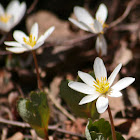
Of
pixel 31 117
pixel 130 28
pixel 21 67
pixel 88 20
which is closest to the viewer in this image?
pixel 31 117

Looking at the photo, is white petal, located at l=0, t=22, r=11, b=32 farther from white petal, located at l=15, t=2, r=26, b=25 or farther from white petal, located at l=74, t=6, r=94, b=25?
white petal, located at l=74, t=6, r=94, b=25

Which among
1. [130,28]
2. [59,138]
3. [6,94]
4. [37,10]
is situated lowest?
[59,138]

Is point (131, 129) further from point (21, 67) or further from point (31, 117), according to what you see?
point (21, 67)

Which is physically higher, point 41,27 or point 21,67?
point 41,27

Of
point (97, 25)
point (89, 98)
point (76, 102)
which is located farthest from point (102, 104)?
point (97, 25)

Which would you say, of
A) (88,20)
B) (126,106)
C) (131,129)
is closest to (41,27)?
(88,20)

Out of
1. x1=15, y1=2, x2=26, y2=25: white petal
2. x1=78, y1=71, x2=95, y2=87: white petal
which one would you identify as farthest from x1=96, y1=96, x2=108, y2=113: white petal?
x1=15, y1=2, x2=26, y2=25: white petal

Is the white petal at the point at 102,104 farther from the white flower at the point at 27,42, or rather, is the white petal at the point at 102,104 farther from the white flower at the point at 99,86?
the white flower at the point at 27,42
